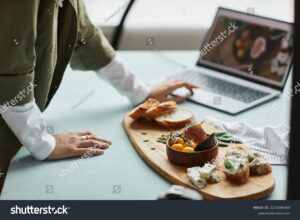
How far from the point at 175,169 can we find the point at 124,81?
0.46m

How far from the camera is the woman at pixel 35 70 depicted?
3.95ft

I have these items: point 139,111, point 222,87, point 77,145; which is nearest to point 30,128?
point 77,145

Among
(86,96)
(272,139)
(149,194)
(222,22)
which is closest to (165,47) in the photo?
(222,22)

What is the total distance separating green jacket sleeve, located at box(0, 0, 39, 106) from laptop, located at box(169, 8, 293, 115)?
0.52 meters

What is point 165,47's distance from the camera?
238 centimetres

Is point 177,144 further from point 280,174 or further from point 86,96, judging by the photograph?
point 86,96

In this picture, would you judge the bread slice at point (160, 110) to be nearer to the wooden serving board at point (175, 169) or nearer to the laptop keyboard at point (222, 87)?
the wooden serving board at point (175, 169)

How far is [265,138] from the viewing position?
135 centimetres

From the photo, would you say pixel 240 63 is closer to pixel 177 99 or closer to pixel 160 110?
pixel 177 99

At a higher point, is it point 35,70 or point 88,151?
point 35,70

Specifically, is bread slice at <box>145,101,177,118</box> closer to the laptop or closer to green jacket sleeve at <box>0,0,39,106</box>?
the laptop

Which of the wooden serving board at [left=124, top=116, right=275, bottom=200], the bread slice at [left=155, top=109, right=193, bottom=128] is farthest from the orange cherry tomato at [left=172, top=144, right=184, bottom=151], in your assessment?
the bread slice at [left=155, top=109, right=193, bottom=128]

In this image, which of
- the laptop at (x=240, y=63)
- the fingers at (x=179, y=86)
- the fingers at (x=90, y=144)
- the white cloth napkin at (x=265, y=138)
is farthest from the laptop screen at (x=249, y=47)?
the fingers at (x=90, y=144)

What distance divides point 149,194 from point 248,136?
1.06ft
